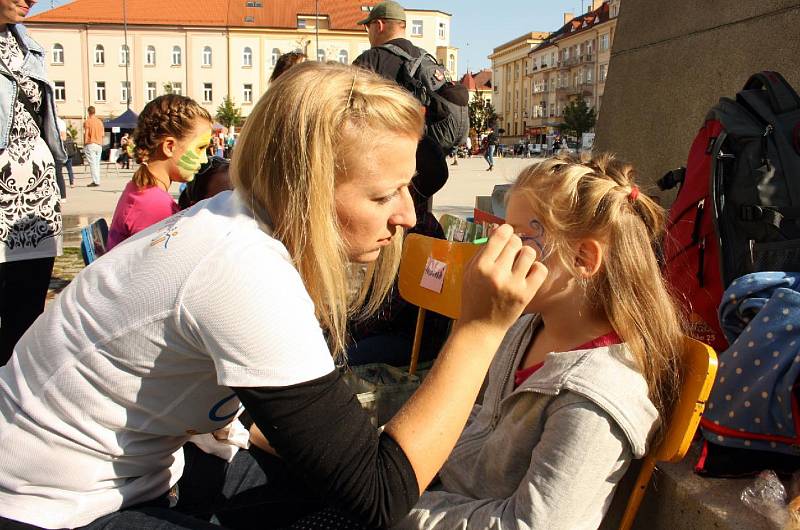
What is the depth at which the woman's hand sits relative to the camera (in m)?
1.42

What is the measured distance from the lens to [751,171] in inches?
94.4

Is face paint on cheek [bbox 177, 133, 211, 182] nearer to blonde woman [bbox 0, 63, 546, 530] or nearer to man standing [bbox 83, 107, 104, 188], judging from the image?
blonde woman [bbox 0, 63, 546, 530]

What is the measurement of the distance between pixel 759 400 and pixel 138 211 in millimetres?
2824

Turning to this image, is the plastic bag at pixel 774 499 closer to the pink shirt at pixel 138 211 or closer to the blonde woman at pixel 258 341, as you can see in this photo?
the blonde woman at pixel 258 341

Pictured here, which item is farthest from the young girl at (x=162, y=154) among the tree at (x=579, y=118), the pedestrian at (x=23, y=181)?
the tree at (x=579, y=118)

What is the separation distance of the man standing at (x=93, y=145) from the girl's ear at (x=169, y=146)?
52.8 feet

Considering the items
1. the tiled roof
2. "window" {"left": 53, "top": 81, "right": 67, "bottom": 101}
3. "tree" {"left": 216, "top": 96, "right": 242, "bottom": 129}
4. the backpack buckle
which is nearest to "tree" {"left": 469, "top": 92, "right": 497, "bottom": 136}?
the tiled roof

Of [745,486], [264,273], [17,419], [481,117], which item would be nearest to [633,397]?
[745,486]

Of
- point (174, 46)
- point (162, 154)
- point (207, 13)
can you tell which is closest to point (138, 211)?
point (162, 154)

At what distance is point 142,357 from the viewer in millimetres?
1354

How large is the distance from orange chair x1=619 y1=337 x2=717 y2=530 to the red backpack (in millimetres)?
817

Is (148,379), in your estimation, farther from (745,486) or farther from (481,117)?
(481,117)

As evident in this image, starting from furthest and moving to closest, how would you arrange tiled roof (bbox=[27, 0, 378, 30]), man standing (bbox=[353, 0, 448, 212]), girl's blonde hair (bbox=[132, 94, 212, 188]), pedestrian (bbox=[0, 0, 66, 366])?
1. tiled roof (bbox=[27, 0, 378, 30])
2. girl's blonde hair (bbox=[132, 94, 212, 188])
3. man standing (bbox=[353, 0, 448, 212])
4. pedestrian (bbox=[0, 0, 66, 366])

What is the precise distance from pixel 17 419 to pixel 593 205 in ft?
4.38
